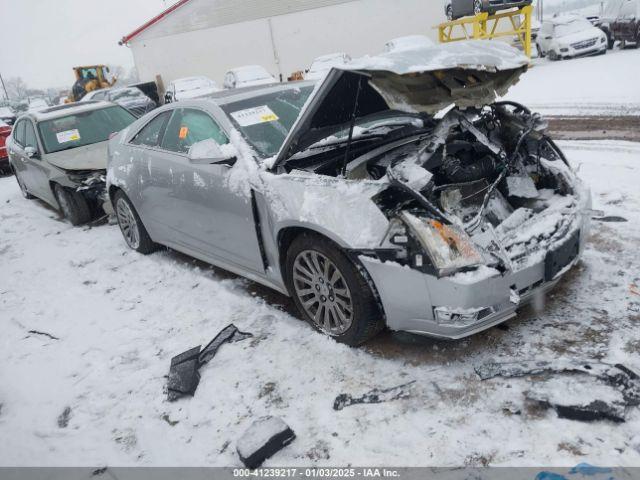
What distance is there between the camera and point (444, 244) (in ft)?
8.30

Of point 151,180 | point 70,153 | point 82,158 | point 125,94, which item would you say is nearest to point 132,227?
point 151,180

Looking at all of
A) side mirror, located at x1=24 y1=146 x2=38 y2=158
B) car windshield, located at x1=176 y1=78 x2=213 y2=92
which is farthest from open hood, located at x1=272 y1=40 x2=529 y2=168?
car windshield, located at x1=176 y1=78 x2=213 y2=92

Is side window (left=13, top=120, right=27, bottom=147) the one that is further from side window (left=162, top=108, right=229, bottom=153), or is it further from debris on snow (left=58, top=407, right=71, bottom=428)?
debris on snow (left=58, top=407, right=71, bottom=428)

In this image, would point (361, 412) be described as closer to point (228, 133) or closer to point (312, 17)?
point (228, 133)

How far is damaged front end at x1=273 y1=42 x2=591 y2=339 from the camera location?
256 cm

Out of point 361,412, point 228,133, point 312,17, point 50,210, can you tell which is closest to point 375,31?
point 312,17

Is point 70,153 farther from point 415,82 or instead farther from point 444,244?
point 444,244

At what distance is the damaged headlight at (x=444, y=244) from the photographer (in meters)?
2.49

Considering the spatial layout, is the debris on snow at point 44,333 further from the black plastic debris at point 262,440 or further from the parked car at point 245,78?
the parked car at point 245,78

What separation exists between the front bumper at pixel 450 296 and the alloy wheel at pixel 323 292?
296 mm

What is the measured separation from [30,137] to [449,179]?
22.1 ft

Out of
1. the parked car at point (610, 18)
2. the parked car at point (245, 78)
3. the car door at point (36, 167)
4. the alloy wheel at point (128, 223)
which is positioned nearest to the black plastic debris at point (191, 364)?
the alloy wheel at point (128, 223)

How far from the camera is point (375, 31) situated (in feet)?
78.9

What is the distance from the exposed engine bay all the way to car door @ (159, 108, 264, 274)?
59cm
